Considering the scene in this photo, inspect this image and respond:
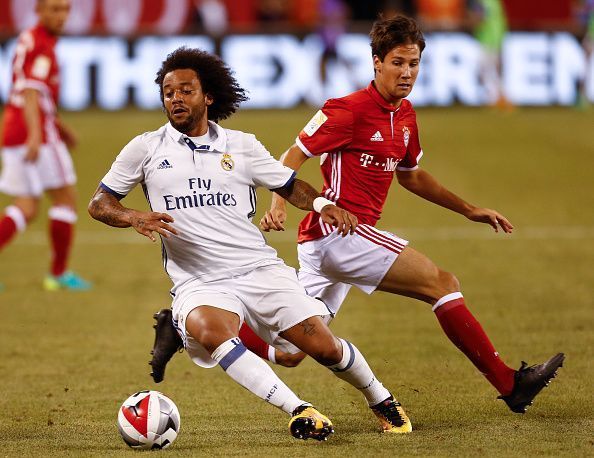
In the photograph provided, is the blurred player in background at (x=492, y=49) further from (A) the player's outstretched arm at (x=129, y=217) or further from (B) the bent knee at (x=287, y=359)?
(A) the player's outstretched arm at (x=129, y=217)

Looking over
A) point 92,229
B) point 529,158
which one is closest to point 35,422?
point 92,229

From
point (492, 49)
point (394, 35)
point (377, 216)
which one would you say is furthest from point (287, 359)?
point (492, 49)

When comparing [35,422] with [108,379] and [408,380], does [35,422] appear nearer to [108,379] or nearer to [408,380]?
[108,379]

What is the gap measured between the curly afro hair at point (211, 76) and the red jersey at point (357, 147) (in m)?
0.44

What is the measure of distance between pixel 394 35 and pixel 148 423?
8.21ft

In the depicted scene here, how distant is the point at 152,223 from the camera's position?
18.8 feet

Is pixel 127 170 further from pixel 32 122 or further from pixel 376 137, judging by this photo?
pixel 32 122

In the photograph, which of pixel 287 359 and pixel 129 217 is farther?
pixel 287 359

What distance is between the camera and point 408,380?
295 inches

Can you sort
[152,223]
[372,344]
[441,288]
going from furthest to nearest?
[372,344] < [441,288] < [152,223]

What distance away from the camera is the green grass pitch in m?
6.03

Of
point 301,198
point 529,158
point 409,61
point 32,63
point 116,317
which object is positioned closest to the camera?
point 301,198

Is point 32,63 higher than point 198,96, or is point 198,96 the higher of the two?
point 198,96

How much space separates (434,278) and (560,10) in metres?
27.0
